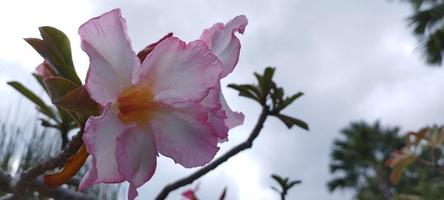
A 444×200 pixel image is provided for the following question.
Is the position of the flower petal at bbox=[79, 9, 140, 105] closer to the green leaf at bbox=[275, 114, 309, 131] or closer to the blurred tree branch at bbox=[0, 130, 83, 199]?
the blurred tree branch at bbox=[0, 130, 83, 199]

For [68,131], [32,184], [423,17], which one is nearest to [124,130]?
[32,184]

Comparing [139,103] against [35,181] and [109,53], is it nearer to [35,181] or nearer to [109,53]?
[109,53]

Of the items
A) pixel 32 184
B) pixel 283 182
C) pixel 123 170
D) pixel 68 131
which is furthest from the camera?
pixel 283 182

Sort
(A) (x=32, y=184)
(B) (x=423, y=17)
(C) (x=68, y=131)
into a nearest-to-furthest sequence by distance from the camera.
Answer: (A) (x=32, y=184) < (C) (x=68, y=131) < (B) (x=423, y=17)

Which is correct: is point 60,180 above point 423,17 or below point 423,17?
below

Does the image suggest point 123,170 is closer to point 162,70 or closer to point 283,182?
point 162,70

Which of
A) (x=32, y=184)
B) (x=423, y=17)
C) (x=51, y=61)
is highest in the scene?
(x=423, y=17)

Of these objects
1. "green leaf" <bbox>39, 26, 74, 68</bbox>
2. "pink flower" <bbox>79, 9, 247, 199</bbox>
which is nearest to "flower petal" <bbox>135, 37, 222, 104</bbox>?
"pink flower" <bbox>79, 9, 247, 199</bbox>
